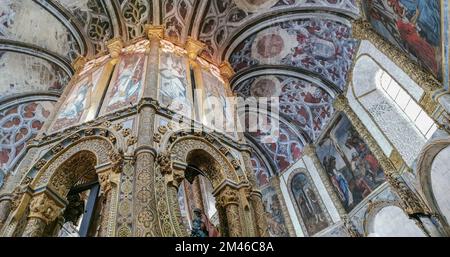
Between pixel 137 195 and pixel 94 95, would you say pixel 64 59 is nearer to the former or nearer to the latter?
pixel 94 95

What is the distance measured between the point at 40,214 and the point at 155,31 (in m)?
5.13

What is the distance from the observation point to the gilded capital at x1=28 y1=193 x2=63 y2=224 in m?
4.55

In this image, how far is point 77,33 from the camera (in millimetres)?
9359

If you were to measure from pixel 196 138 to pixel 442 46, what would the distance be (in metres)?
5.12

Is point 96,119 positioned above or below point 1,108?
below

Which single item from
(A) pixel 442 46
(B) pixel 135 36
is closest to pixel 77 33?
(B) pixel 135 36

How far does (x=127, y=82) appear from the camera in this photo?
6664mm

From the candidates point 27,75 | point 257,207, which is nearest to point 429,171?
point 257,207

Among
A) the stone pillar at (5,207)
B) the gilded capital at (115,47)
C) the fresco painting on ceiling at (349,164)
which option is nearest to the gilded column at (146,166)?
the gilded capital at (115,47)

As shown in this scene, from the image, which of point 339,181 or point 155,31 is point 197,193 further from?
point 155,31

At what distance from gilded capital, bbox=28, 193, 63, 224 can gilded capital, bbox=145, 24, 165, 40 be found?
464cm

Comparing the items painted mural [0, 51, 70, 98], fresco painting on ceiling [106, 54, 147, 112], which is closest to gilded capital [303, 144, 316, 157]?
fresco painting on ceiling [106, 54, 147, 112]

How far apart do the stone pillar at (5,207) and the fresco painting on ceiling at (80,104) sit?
1.60 m

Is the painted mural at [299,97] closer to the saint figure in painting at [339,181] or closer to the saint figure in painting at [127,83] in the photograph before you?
the saint figure in painting at [339,181]
